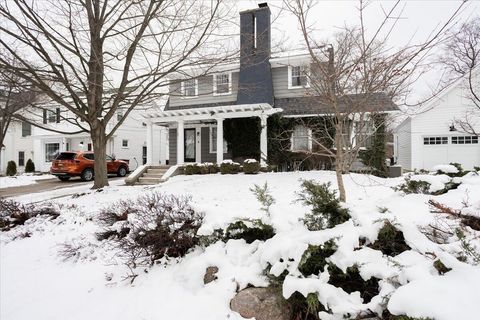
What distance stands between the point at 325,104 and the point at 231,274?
2.87 meters

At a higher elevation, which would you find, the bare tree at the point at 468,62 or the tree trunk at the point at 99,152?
the bare tree at the point at 468,62

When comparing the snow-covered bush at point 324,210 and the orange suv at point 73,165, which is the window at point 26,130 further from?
the snow-covered bush at point 324,210

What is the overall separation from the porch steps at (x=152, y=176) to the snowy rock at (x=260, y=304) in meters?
11.4

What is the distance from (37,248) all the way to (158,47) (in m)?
7.16

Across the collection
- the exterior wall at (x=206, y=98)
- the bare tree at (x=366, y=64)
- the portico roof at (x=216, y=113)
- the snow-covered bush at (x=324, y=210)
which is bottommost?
the snow-covered bush at (x=324, y=210)

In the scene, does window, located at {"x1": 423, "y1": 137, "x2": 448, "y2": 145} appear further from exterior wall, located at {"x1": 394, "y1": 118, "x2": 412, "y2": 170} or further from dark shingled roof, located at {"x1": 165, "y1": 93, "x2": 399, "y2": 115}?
dark shingled roof, located at {"x1": 165, "y1": 93, "x2": 399, "y2": 115}

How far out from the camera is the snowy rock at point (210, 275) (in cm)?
336

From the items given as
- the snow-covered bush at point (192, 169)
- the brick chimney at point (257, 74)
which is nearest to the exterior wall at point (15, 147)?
the snow-covered bush at point (192, 169)

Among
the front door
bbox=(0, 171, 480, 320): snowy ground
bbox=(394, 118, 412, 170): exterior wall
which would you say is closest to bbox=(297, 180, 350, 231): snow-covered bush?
bbox=(0, 171, 480, 320): snowy ground

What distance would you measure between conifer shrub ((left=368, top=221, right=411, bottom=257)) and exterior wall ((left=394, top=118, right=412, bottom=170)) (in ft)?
56.7

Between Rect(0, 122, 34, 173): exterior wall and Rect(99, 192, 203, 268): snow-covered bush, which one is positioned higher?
Rect(0, 122, 34, 173): exterior wall

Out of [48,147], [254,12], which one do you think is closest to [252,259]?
[254,12]

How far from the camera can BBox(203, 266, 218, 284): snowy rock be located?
3.36m

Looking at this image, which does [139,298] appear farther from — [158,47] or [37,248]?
[158,47]
